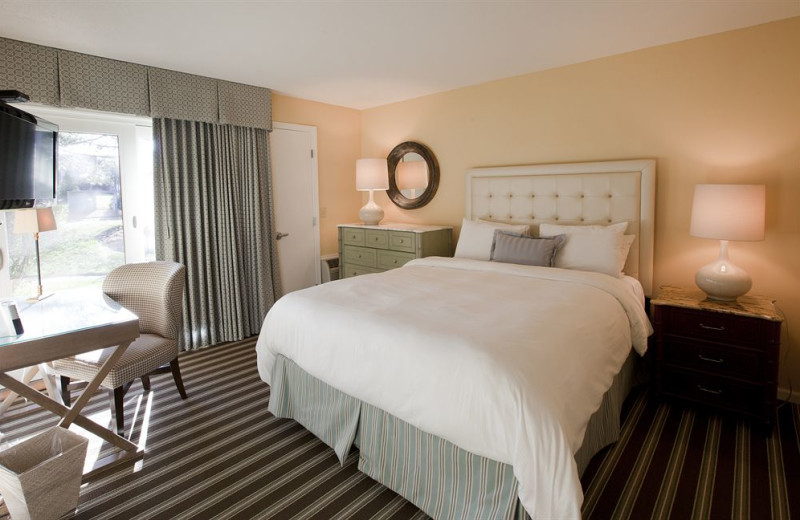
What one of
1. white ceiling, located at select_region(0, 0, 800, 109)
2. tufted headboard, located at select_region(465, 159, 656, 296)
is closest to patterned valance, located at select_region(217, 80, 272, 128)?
white ceiling, located at select_region(0, 0, 800, 109)

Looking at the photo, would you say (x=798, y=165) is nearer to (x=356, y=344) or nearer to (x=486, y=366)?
(x=486, y=366)

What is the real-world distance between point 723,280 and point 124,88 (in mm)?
4498

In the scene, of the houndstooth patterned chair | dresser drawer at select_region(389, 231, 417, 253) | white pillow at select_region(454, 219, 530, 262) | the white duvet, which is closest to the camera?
the white duvet

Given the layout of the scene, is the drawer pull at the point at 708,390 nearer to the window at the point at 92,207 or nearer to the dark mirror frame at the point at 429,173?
the dark mirror frame at the point at 429,173

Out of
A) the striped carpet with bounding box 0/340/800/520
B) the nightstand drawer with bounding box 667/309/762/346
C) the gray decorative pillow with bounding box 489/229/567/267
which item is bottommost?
the striped carpet with bounding box 0/340/800/520

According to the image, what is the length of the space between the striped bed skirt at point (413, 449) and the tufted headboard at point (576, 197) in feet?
3.67

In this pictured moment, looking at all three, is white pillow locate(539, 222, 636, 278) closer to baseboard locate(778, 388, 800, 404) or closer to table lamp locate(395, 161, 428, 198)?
baseboard locate(778, 388, 800, 404)

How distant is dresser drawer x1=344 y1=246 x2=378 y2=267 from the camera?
178 inches

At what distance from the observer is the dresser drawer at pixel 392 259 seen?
4.26 metres

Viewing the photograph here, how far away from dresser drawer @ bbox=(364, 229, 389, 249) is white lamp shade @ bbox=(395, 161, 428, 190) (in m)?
0.73

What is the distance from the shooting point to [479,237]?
3.77 meters

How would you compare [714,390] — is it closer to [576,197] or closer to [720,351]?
[720,351]

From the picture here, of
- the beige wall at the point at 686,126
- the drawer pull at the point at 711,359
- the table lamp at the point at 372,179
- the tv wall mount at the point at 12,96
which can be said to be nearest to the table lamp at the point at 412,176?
the table lamp at the point at 372,179

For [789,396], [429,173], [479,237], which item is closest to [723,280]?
[789,396]
